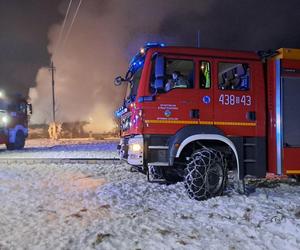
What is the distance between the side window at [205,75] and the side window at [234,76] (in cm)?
25

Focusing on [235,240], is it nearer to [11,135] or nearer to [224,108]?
[224,108]

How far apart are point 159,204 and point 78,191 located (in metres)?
2.07

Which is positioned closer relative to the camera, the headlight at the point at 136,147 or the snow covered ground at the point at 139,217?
the snow covered ground at the point at 139,217

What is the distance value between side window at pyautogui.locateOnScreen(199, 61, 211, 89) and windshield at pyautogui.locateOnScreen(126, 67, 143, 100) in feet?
4.01

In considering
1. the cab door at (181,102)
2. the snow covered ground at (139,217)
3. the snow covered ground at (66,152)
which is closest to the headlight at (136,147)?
the cab door at (181,102)

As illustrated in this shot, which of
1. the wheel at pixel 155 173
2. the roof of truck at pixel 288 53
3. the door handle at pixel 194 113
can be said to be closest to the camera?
the door handle at pixel 194 113

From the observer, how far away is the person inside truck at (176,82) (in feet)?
27.5

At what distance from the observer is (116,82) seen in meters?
10.2

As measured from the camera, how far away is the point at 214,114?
853 centimetres

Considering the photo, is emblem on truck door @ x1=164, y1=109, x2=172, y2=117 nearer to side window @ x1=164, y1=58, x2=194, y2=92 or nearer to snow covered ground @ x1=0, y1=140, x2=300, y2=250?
side window @ x1=164, y1=58, x2=194, y2=92

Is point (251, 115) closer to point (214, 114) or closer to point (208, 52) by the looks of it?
point (214, 114)

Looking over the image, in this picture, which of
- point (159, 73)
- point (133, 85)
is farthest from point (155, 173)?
point (159, 73)

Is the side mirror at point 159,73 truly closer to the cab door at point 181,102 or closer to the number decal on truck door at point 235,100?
the cab door at point 181,102

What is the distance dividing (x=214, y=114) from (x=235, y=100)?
0.51m
